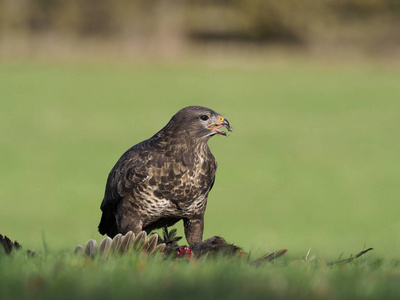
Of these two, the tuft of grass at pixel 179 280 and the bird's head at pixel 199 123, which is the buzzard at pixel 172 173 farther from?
the tuft of grass at pixel 179 280

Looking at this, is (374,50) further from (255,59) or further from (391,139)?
(391,139)

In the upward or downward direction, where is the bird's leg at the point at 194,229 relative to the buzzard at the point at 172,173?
downward

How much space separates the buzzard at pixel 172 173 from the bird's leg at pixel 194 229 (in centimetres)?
4

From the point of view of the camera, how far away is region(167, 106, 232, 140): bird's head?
5.29m

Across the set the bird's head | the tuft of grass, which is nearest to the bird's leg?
the bird's head

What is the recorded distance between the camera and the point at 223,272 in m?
4.30

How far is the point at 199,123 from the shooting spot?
5.32m

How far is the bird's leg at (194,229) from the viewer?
5617mm

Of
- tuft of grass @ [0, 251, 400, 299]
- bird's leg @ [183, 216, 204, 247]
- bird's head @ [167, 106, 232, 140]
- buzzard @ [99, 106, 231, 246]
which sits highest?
bird's head @ [167, 106, 232, 140]

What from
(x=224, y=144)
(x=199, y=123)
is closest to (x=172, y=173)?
(x=199, y=123)

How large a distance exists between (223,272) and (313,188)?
15687mm

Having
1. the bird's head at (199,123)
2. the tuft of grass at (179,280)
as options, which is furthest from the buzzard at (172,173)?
the tuft of grass at (179,280)

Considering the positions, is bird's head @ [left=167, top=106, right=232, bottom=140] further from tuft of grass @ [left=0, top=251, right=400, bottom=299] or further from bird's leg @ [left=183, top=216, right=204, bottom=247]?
tuft of grass @ [left=0, top=251, right=400, bottom=299]

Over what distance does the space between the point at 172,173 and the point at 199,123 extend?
1.26 ft
